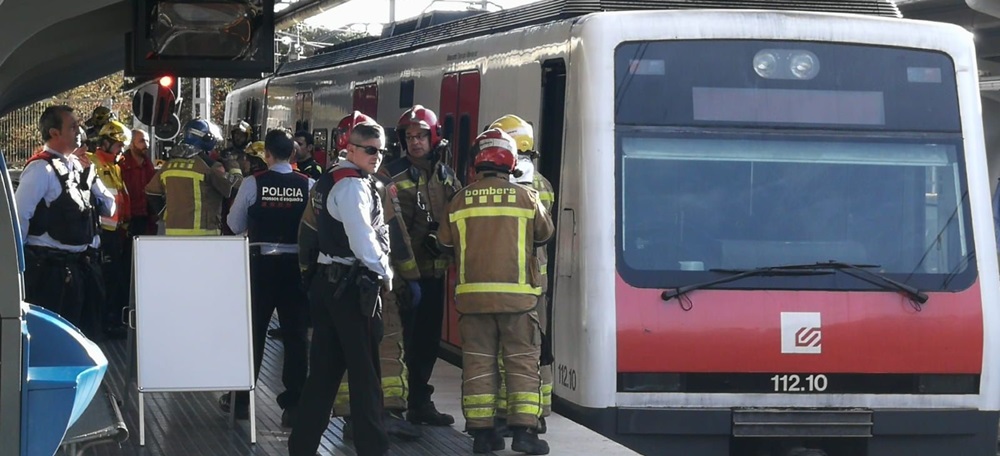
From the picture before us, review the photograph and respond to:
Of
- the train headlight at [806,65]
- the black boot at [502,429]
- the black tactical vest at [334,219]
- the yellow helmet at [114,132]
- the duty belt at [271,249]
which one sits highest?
the train headlight at [806,65]

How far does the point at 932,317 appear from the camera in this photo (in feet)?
26.6

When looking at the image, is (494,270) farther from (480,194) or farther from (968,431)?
(968,431)

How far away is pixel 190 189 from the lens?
1089cm

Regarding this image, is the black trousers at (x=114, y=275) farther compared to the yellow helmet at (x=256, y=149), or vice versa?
the yellow helmet at (x=256, y=149)

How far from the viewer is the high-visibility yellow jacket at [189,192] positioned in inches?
428

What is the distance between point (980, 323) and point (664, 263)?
1.70 metres

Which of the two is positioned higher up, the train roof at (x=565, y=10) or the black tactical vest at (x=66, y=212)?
the train roof at (x=565, y=10)

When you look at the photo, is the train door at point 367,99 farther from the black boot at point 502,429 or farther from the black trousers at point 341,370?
the black trousers at point 341,370

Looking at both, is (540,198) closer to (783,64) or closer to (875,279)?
(783,64)

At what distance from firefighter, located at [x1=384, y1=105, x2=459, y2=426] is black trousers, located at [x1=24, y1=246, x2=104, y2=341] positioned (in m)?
2.34

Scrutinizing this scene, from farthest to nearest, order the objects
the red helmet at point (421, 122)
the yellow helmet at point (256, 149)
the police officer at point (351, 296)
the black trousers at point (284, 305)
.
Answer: the yellow helmet at point (256, 149) < the black trousers at point (284, 305) < the red helmet at point (421, 122) < the police officer at point (351, 296)

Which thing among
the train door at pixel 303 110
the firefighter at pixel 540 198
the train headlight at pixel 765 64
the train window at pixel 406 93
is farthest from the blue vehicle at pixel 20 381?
the train door at pixel 303 110

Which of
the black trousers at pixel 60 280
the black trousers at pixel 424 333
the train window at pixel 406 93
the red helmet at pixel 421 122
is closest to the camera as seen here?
the red helmet at pixel 421 122

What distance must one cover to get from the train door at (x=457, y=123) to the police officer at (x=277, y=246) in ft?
6.05
